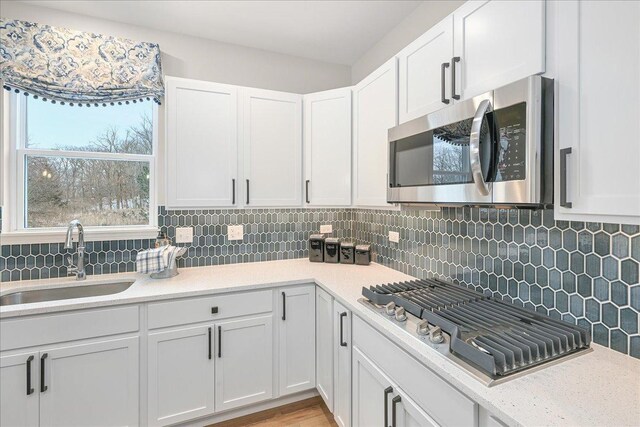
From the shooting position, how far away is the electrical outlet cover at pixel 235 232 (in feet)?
7.84

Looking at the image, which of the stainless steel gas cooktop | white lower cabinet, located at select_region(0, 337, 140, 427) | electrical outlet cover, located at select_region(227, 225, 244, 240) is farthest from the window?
the stainless steel gas cooktop

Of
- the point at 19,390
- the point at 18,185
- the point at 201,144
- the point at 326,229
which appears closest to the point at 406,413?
the point at 326,229

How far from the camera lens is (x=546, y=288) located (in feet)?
4.01

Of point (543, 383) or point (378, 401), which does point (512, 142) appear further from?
point (378, 401)

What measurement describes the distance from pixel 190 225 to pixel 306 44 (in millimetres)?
1719

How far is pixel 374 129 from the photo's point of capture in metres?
1.90

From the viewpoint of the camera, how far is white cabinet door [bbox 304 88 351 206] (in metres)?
2.19

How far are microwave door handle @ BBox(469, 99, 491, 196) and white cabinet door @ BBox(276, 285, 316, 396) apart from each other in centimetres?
128

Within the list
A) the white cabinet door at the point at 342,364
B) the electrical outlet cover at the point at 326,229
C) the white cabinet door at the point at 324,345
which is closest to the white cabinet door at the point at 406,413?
the white cabinet door at the point at 342,364

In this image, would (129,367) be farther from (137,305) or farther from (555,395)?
(555,395)

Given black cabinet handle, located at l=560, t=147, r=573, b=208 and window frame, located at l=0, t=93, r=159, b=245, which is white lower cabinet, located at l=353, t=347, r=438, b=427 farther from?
window frame, located at l=0, t=93, r=159, b=245

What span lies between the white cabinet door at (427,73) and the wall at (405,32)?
0.50 meters

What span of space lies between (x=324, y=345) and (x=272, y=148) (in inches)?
56.0

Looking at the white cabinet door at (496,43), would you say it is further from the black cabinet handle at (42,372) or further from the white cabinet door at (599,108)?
the black cabinet handle at (42,372)
